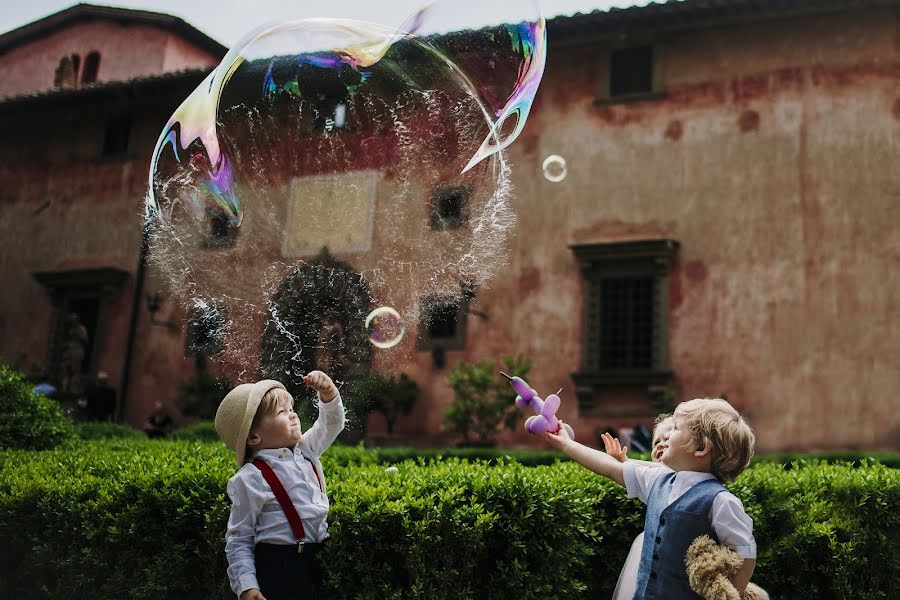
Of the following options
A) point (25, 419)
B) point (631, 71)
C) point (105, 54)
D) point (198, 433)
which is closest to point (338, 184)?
point (25, 419)

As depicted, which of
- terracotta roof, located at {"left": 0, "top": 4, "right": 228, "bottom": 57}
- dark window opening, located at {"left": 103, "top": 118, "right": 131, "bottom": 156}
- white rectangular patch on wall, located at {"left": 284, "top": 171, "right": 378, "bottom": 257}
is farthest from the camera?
terracotta roof, located at {"left": 0, "top": 4, "right": 228, "bottom": 57}

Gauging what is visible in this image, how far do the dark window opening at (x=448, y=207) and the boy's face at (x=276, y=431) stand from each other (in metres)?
1.61

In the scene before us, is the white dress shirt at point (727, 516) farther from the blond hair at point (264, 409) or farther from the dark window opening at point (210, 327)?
the dark window opening at point (210, 327)

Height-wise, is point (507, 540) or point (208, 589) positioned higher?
point (507, 540)

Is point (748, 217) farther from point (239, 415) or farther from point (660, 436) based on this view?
point (239, 415)

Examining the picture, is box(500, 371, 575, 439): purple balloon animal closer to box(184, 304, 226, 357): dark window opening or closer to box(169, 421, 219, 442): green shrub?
box(184, 304, 226, 357): dark window opening

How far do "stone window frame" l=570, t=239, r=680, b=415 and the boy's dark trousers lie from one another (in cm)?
1309

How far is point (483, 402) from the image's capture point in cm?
1680

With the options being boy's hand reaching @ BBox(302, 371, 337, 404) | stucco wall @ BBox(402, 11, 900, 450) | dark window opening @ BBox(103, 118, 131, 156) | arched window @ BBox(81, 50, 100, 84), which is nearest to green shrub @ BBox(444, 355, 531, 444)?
stucco wall @ BBox(402, 11, 900, 450)

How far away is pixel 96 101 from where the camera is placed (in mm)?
22938

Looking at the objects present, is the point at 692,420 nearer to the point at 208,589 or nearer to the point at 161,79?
the point at 208,589

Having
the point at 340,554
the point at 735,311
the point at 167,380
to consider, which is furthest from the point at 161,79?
the point at 340,554

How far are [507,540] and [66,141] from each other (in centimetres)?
2222

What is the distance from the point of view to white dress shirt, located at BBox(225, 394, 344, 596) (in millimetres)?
3685
